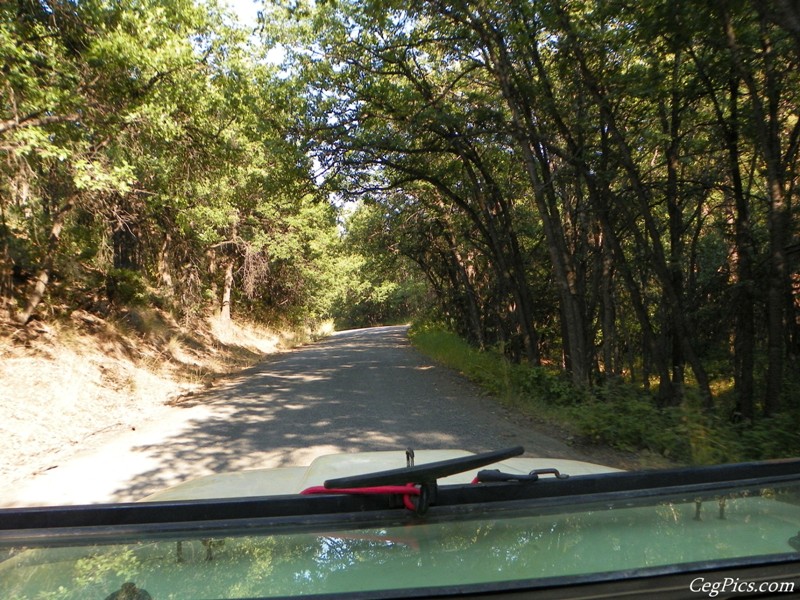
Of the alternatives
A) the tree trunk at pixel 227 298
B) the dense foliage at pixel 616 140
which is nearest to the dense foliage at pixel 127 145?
the dense foliage at pixel 616 140

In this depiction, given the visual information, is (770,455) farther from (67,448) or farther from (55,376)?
(55,376)

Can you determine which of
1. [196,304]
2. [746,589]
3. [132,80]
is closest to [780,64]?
[746,589]

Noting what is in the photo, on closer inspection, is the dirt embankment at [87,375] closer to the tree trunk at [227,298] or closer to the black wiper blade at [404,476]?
the tree trunk at [227,298]

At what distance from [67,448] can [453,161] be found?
1066 cm

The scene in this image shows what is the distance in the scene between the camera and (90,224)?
694 inches

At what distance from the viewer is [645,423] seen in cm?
832

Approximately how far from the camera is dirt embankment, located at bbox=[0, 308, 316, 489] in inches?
387

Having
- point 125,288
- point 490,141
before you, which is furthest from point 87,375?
point 490,141

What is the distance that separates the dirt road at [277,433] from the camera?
7414 millimetres

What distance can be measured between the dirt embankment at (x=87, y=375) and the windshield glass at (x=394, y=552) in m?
6.39

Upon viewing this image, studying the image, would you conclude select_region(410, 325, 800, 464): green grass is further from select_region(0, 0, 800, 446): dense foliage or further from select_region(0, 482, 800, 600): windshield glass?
select_region(0, 482, 800, 600): windshield glass

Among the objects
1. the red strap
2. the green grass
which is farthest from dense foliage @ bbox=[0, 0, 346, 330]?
the red strap

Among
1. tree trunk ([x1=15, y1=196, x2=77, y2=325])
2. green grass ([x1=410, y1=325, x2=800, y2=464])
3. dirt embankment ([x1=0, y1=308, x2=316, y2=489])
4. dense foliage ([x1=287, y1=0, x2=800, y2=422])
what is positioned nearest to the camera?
green grass ([x1=410, y1=325, x2=800, y2=464])

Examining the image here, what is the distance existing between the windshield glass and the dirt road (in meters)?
4.91
